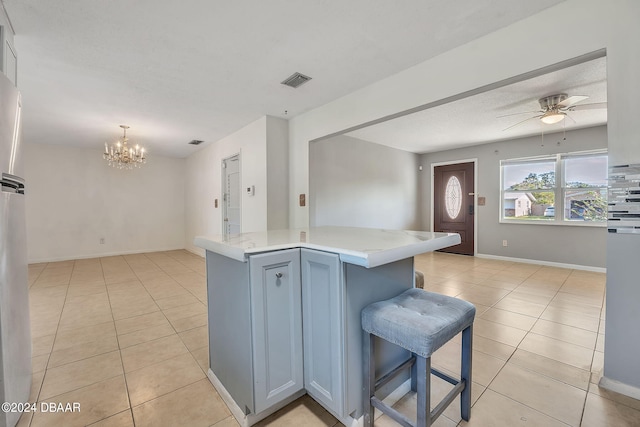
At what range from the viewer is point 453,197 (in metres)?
6.27

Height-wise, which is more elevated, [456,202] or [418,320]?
[456,202]

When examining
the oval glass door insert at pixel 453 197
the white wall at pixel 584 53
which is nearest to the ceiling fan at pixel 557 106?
the white wall at pixel 584 53

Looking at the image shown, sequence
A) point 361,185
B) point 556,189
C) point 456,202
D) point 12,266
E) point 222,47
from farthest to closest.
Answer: point 456,202 < point 361,185 < point 556,189 < point 222,47 < point 12,266

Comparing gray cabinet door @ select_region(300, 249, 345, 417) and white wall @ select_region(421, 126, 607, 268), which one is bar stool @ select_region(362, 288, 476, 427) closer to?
gray cabinet door @ select_region(300, 249, 345, 417)

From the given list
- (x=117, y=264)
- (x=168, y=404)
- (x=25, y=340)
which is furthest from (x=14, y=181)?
(x=117, y=264)

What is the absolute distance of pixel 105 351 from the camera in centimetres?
217

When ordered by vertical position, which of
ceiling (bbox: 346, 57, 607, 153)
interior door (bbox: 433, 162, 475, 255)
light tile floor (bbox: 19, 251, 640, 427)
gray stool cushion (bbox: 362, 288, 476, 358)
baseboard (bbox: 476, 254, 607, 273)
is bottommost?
light tile floor (bbox: 19, 251, 640, 427)

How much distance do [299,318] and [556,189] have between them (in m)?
5.77

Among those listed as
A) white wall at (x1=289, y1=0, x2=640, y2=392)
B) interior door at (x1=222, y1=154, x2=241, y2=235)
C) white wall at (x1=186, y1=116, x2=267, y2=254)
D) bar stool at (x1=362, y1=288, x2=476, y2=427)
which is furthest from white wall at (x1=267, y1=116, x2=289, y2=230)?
bar stool at (x1=362, y1=288, x2=476, y2=427)

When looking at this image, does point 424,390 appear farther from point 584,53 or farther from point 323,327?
point 584,53

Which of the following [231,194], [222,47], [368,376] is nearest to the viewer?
[368,376]

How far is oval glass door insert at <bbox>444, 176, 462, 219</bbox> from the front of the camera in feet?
20.3

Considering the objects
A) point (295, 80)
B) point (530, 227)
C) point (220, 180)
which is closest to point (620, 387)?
point (295, 80)

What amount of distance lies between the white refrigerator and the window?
6.81m
